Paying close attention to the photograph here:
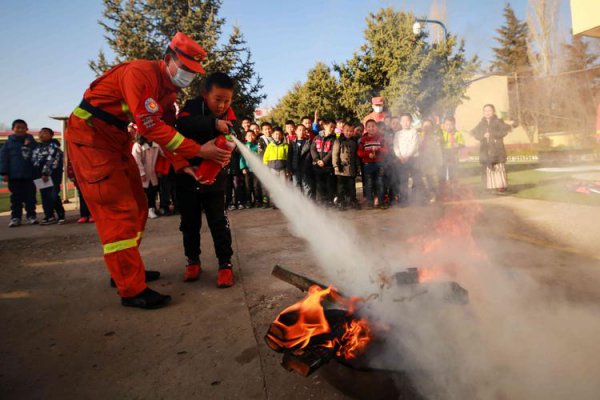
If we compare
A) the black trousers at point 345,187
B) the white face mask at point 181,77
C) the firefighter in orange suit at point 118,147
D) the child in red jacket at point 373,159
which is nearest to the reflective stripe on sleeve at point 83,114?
the firefighter in orange suit at point 118,147

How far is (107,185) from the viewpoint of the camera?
2775mm

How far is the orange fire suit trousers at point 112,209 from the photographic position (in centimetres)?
276

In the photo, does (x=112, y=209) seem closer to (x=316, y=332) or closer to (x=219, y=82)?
(x=219, y=82)

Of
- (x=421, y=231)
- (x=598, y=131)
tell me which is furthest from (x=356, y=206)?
(x=598, y=131)

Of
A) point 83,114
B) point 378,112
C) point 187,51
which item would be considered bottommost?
point 83,114

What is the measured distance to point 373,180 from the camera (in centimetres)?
787

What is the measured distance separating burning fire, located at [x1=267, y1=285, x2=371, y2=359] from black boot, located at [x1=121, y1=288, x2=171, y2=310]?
1.52 meters

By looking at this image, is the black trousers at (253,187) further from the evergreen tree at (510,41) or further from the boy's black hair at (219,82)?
the evergreen tree at (510,41)

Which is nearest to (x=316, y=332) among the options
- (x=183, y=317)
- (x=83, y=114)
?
(x=183, y=317)

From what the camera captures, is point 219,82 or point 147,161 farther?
point 147,161

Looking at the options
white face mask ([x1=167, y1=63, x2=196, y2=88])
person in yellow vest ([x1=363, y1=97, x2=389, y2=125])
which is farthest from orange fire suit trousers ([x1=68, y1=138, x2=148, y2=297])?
person in yellow vest ([x1=363, y1=97, x2=389, y2=125])

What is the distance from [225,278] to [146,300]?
2.20 ft

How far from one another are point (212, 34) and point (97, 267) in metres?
19.2

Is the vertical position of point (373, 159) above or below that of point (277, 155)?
below
